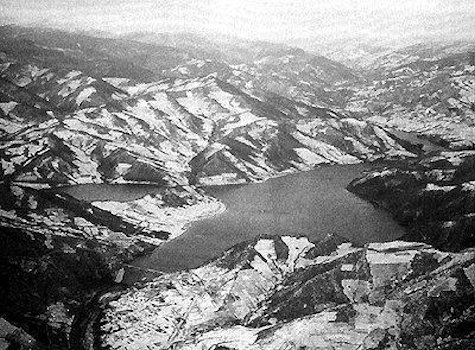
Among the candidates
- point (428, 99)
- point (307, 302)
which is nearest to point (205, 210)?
point (307, 302)

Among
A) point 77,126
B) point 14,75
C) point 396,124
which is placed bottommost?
point 396,124

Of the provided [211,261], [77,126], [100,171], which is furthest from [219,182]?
[211,261]

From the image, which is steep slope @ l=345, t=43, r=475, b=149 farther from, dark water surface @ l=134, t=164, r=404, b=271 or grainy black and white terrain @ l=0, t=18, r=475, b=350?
dark water surface @ l=134, t=164, r=404, b=271

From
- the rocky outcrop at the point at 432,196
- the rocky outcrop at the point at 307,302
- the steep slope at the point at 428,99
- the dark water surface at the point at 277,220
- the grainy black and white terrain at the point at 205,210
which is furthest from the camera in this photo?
the steep slope at the point at 428,99

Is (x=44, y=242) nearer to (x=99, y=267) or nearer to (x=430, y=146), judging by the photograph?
(x=99, y=267)

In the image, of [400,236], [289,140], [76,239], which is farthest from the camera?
[289,140]

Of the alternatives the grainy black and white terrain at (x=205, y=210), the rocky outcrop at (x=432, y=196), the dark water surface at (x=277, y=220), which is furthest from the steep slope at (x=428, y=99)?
the dark water surface at (x=277, y=220)

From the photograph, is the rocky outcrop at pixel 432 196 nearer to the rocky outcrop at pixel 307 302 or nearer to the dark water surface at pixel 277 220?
the dark water surface at pixel 277 220
